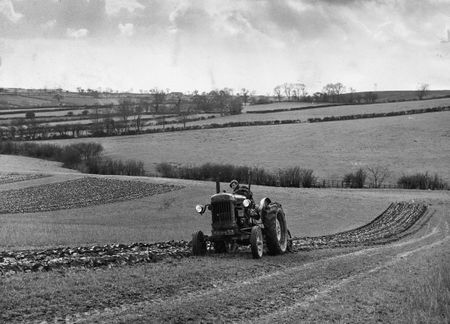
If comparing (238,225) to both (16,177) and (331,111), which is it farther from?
(331,111)

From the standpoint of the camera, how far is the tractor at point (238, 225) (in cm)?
1764

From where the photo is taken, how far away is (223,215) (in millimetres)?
17828

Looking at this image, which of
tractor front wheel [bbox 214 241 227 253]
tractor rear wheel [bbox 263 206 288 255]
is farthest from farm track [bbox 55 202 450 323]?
tractor front wheel [bbox 214 241 227 253]

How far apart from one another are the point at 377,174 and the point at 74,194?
36.4m

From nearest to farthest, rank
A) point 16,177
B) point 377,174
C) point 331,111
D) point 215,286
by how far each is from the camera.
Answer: point 215,286, point 16,177, point 377,174, point 331,111

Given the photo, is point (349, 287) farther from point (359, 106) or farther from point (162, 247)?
point (359, 106)

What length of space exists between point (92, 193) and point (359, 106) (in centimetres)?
8817

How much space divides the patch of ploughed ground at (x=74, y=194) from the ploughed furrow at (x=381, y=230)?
2223 cm

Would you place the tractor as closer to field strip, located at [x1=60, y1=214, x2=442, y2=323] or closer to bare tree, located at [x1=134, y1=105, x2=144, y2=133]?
field strip, located at [x1=60, y1=214, x2=442, y2=323]

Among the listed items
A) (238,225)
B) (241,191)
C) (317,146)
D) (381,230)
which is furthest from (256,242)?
(317,146)

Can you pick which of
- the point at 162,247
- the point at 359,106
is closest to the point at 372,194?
the point at 162,247

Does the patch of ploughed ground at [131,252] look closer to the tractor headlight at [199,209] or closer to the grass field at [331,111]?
the tractor headlight at [199,209]

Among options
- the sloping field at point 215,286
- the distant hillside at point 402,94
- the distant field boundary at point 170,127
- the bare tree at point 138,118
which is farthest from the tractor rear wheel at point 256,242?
the distant hillside at point 402,94

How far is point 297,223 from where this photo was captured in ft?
140
